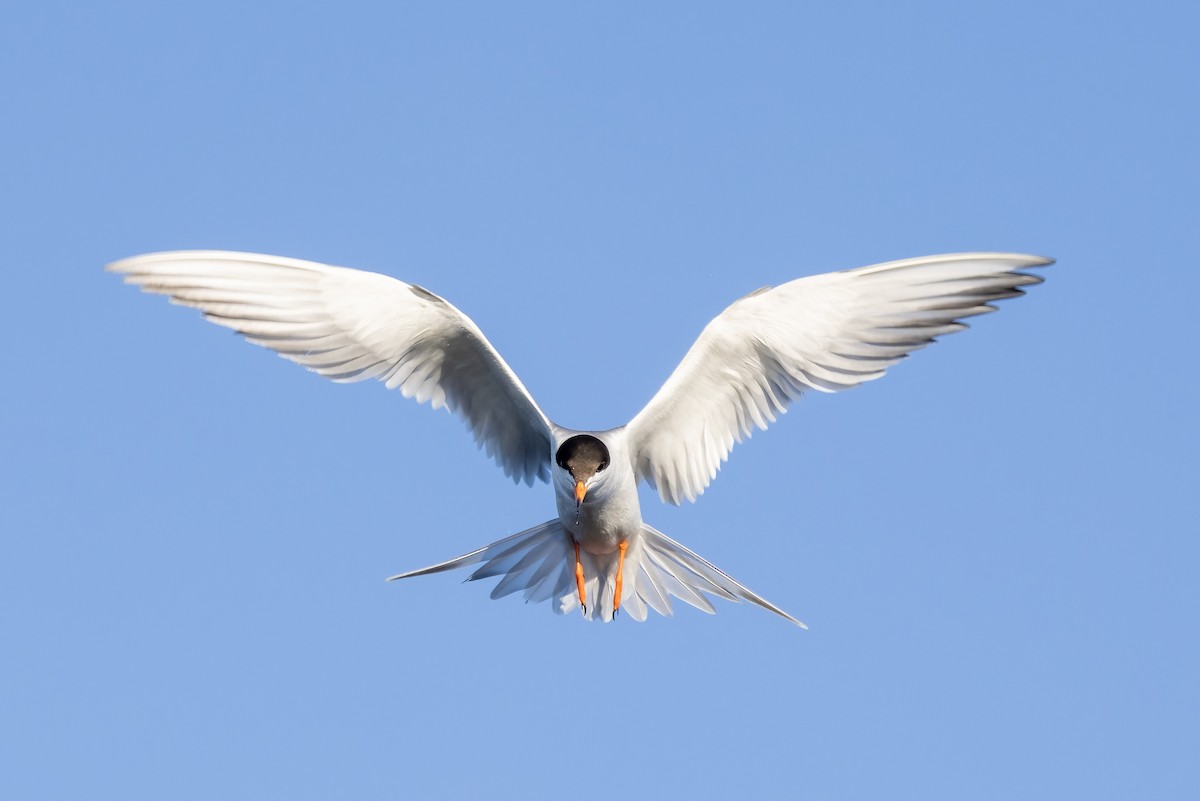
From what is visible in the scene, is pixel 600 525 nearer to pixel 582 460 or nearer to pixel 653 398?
pixel 582 460

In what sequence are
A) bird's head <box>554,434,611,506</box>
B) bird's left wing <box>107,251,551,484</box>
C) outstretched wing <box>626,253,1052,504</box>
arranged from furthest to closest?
outstretched wing <box>626,253,1052,504</box>, bird's left wing <box>107,251,551,484</box>, bird's head <box>554,434,611,506</box>

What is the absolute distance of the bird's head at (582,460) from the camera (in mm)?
8797

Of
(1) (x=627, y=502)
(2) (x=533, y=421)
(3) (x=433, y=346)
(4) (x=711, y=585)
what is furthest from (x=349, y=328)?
(4) (x=711, y=585)

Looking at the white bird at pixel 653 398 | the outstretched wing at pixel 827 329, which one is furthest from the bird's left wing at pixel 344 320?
the outstretched wing at pixel 827 329

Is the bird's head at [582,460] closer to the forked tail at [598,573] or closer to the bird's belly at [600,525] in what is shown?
the bird's belly at [600,525]

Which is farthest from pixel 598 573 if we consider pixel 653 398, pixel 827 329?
pixel 827 329

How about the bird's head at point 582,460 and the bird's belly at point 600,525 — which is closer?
the bird's head at point 582,460

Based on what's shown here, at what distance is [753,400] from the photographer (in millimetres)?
9789

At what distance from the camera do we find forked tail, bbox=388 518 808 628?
31.6ft

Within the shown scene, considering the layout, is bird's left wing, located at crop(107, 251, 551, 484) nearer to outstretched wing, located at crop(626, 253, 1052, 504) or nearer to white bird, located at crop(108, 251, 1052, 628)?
white bird, located at crop(108, 251, 1052, 628)

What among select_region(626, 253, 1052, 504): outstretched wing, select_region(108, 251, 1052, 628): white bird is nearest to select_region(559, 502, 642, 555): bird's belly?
select_region(108, 251, 1052, 628): white bird

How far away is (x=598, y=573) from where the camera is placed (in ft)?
32.4

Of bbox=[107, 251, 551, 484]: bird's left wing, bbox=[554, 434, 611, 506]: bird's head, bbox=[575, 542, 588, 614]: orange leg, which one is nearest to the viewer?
bbox=[554, 434, 611, 506]: bird's head

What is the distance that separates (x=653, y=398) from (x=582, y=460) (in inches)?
33.6
